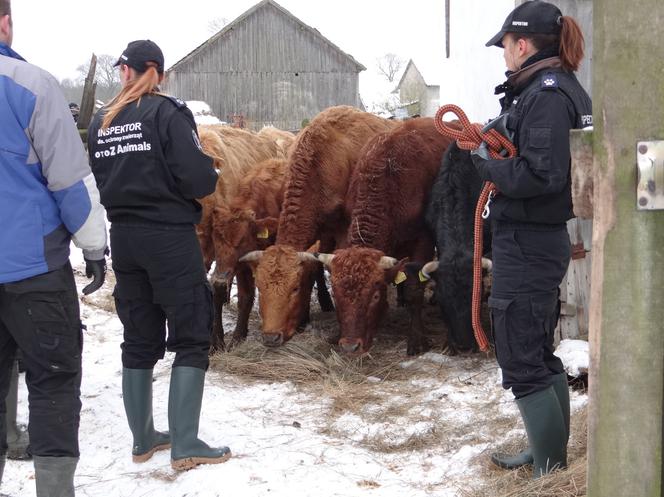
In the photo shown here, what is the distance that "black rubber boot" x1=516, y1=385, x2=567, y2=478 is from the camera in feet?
11.9

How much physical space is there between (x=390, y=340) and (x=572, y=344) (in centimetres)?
203

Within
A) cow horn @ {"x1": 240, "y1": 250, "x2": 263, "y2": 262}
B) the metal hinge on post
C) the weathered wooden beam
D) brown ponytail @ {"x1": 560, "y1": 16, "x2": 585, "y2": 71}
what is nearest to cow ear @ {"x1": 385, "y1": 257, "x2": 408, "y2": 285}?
cow horn @ {"x1": 240, "y1": 250, "x2": 263, "y2": 262}

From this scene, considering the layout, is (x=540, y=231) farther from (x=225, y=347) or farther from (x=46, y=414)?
(x=225, y=347)

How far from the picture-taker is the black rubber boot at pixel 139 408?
4508 millimetres

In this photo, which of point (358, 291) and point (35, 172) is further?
point (358, 291)

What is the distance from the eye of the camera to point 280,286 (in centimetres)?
671

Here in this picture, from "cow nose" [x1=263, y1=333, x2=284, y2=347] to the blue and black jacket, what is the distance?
3351 mm

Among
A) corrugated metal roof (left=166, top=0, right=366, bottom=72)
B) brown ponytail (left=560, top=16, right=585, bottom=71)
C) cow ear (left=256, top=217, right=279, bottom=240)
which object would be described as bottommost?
cow ear (left=256, top=217, right=279, bottom=240)

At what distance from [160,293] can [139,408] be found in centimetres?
81

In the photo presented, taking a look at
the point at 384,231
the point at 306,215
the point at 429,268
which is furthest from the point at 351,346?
the point at 306,215

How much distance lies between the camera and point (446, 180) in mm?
6723

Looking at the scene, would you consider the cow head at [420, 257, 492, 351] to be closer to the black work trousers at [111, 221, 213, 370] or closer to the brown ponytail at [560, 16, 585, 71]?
the black work trousers at [111, 221, 213, 370]

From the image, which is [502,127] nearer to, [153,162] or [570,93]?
[570,93]

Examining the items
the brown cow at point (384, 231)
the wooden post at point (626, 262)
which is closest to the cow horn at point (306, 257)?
the brown cow at point (384, 231)
